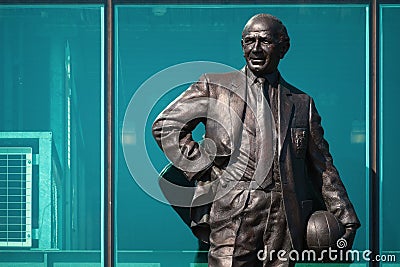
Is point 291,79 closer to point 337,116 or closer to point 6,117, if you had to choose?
point 337,116

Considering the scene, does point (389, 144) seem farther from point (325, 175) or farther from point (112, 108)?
point (112, 108)

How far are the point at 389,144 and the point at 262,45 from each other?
255 cm

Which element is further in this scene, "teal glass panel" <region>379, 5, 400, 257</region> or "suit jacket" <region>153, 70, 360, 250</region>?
"teal glass panel" <region>379, 5, 400, 257</region>

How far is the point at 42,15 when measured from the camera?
11.9 metres

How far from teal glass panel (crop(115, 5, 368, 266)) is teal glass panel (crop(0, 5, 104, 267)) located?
236mm

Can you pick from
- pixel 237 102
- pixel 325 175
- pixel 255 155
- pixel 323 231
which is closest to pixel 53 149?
pixel 237 102

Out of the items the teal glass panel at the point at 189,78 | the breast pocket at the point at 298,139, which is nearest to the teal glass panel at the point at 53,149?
the teal glass panel at the point at 189,78

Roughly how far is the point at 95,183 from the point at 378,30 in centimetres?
288

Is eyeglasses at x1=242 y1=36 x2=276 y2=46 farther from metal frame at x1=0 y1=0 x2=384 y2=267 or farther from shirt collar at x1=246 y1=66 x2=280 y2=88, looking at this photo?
metal frame at x1=0 y1=0 x2=384 y2=267

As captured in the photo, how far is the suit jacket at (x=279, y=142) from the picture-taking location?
980cm

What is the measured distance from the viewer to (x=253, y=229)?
9750 mm

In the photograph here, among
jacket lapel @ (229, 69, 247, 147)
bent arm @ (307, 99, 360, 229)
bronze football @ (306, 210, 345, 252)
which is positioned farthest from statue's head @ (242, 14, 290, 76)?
bronze football @ (306, 210, 345, 252)

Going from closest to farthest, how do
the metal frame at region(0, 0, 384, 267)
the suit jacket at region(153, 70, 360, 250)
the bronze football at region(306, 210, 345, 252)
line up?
the bronze football at region(306, 210, 345, 252), the suit jacket at region(153, 70, 360, 250), the metal frame at region(0, 0, 384, 267)

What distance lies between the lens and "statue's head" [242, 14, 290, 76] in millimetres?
9727
